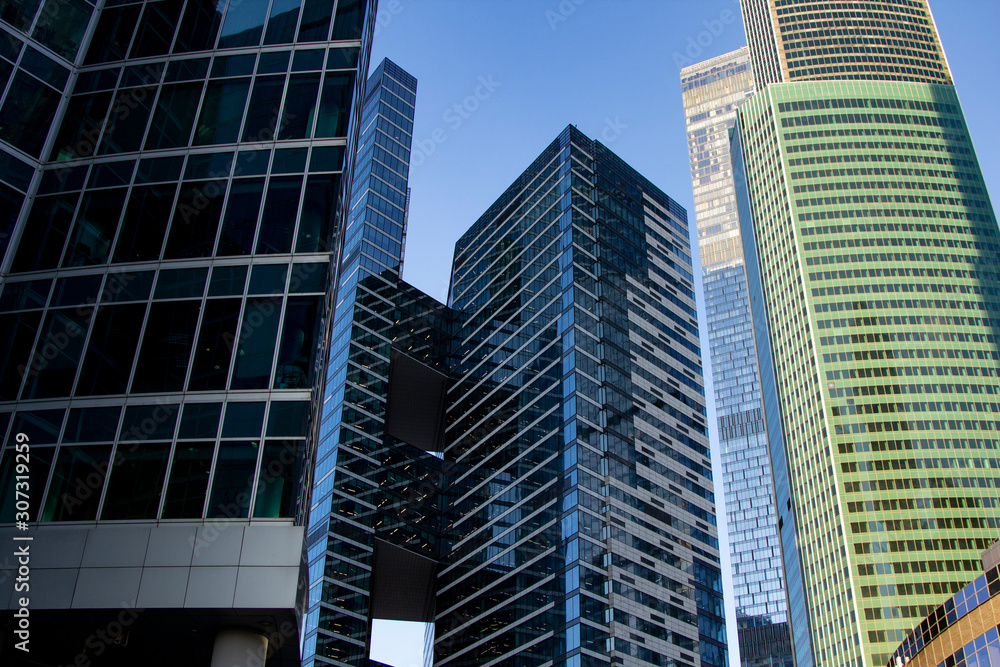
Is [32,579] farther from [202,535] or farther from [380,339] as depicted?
[380,339]

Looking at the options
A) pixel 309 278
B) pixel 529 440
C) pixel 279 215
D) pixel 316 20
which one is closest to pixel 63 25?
pixel 316 20

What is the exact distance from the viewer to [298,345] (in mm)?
35406

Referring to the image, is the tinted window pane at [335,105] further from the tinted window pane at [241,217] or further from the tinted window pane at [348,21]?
the tinted window pane at [241,217]

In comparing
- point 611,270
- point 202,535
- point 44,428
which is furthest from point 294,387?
point 611,270

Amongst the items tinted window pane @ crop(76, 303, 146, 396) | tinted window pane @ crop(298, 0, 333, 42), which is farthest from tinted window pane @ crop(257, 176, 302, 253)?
tinted window pane @ crop(298, 0, 333, 42)

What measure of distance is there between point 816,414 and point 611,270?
5035 cm

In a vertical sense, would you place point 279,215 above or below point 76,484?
above

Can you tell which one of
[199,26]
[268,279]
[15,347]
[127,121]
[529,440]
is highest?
[529,440]

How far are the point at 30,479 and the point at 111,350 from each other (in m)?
5.74

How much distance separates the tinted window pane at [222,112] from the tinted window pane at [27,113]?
6575 millimetres

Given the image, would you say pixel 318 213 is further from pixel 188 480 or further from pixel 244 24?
pixel 188 480

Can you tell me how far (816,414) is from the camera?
511 ft

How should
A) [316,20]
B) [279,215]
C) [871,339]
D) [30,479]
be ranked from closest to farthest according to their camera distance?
1. [30,479]
2. [279,215]
3. [316,20]
4. [871,339]

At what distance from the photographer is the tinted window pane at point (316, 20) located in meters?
42.6
